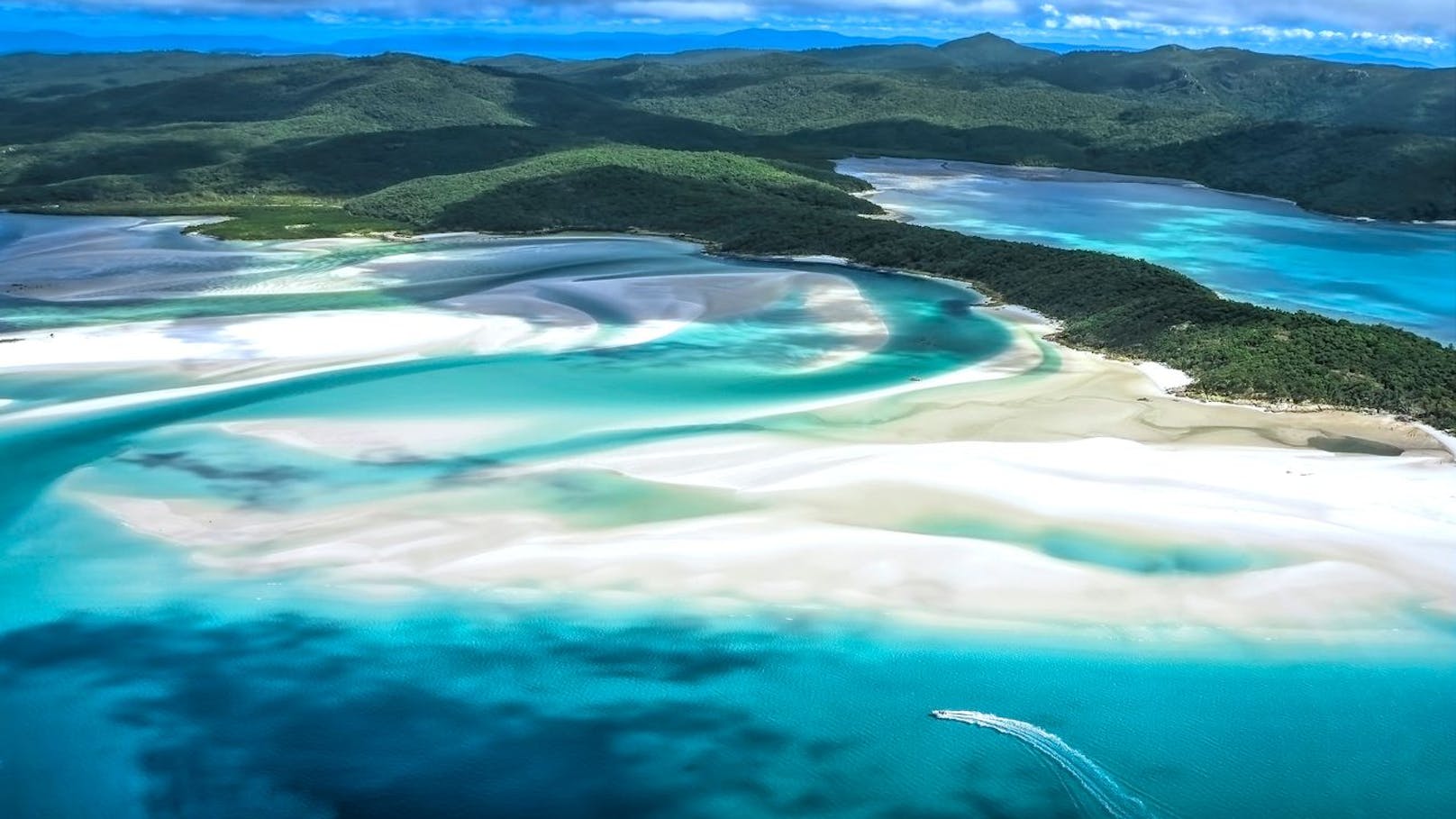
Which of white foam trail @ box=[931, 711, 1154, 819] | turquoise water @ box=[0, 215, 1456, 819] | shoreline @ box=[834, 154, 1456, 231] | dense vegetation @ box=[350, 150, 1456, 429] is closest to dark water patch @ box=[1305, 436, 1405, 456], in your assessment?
dense vegetation @ box=[350, 150, 1456, 429]

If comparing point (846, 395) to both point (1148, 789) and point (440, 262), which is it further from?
point (440, 262)

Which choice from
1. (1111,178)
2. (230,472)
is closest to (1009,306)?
(230,472)

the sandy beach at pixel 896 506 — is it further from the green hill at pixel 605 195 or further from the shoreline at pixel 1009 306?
the green hill at pixel 605 195

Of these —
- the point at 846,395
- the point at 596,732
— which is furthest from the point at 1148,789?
the point at 846,395

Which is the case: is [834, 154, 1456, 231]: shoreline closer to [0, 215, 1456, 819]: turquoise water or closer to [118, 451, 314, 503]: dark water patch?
[118, 451, 314, 503]: dark water patch

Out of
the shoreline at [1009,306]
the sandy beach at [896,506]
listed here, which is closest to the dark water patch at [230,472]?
the sandy beach at [896,506]

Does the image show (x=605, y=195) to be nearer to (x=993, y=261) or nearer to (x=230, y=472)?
(x=993, y=261)
